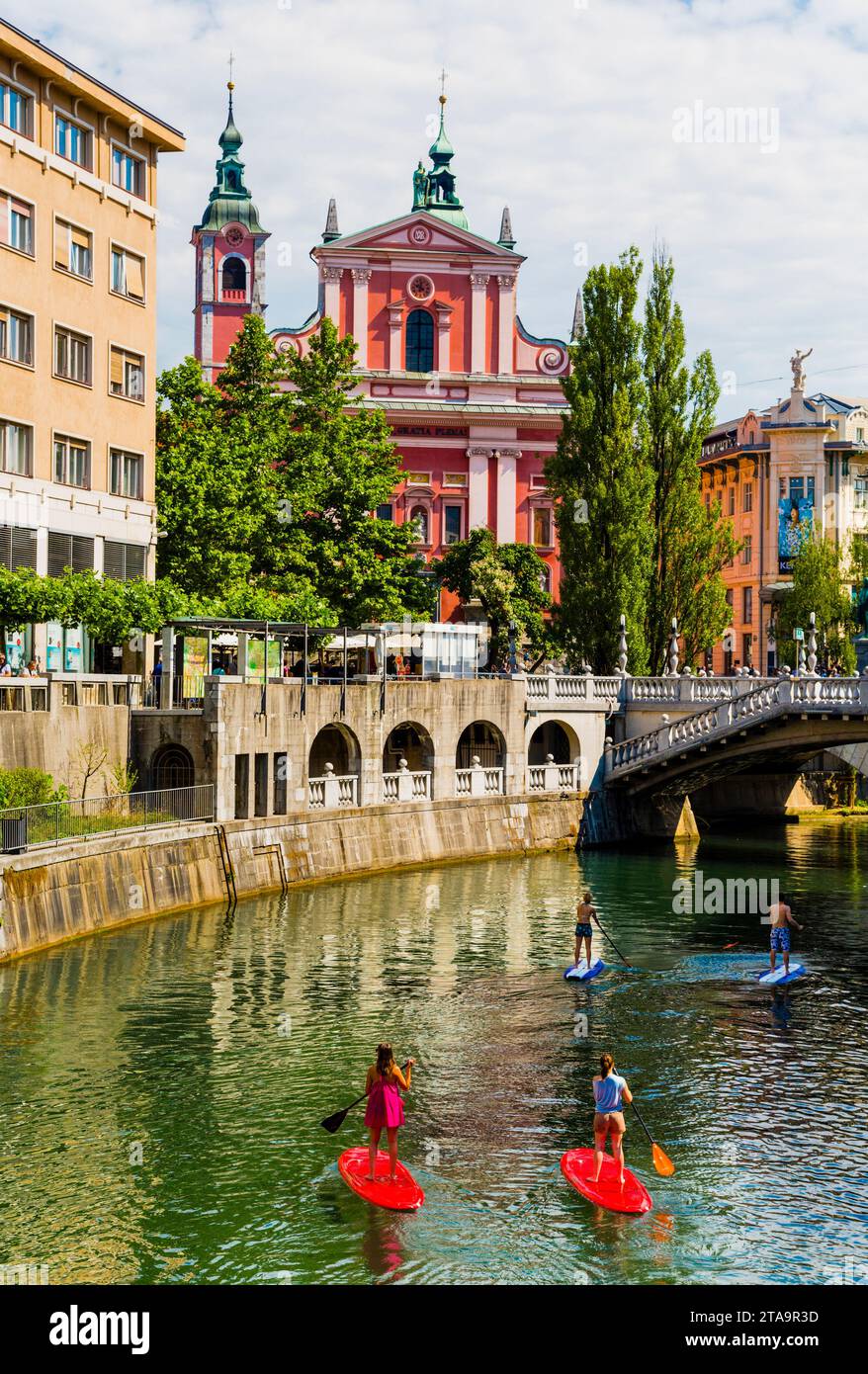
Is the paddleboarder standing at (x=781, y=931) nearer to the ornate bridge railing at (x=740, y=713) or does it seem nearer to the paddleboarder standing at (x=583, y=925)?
the paddleboarder standing at (x=583, y=925)

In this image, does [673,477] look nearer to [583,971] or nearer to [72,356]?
[72,356]

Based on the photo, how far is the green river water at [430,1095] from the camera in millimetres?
23484

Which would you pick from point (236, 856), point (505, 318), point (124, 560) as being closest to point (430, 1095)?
point (236, 856)

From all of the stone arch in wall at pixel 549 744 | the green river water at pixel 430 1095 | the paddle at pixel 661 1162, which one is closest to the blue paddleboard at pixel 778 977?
the green river water at pixel 430 1095

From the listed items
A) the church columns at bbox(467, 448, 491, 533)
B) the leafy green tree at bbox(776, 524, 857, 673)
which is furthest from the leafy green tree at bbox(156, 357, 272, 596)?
the leafy green tree at bbox(776, 524, 857, 673)

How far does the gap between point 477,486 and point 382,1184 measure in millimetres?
76293

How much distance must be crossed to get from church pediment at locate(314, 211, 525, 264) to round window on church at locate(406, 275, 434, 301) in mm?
1483

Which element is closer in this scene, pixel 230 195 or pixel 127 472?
pixel 127 472

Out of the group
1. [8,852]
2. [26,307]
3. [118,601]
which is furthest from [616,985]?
[26,307]

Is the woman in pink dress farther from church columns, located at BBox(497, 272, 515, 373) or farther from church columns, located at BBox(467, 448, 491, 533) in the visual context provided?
church columns, located at BBox(497, 272, 515, 373)

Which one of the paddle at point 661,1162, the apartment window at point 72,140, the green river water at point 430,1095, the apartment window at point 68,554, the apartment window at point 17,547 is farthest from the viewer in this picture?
the apartment window at point 68,554

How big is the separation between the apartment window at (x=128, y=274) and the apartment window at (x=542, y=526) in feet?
136

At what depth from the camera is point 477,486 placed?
99.4m

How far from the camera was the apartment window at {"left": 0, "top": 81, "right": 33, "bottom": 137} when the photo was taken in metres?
54.4
